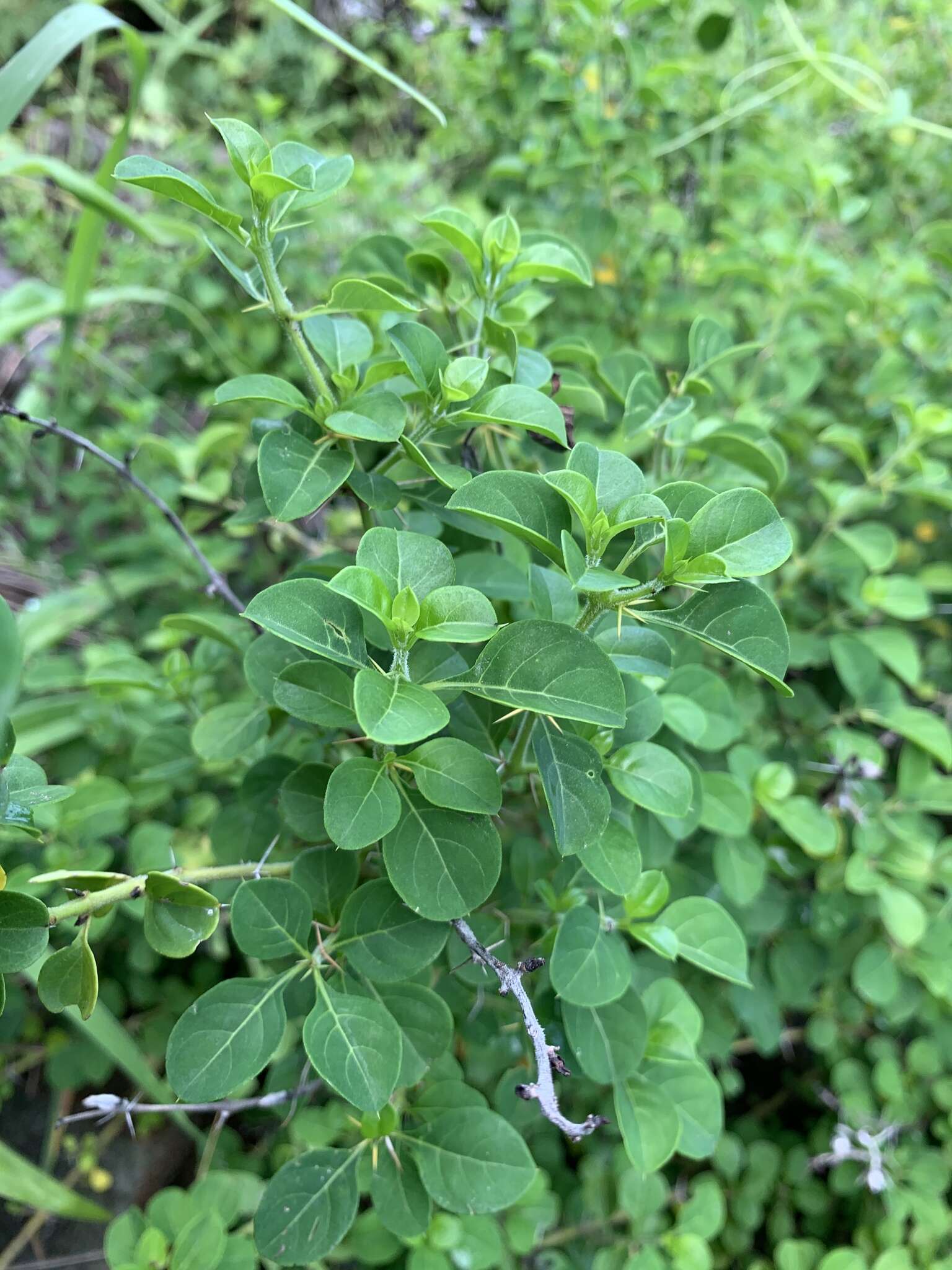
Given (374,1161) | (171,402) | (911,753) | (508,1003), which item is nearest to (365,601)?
(374,1161)

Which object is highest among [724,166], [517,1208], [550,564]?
[724,166]

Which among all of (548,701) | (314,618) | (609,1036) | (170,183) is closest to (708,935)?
(609,1036)

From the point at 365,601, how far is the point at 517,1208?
0.96 meters

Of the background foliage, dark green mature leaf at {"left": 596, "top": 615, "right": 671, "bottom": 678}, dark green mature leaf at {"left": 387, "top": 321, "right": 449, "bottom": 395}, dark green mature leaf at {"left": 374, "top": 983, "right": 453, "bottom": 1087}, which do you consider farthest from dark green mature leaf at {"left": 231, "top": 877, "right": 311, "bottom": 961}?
dark green mature leaf at {"left": 387, "top": 321, "right": 449, "bottom": 395}

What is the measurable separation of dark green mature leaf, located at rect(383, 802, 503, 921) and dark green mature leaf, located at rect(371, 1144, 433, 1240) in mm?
309

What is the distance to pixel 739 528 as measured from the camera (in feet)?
1.93

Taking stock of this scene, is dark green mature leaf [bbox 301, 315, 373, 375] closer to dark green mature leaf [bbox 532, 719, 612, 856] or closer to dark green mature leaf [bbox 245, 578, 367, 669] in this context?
dark green mature leaf [bbox 245, 578, 367, 669]

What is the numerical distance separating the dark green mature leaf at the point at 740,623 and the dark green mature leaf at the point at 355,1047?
37 cm

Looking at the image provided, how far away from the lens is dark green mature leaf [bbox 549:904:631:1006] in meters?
0.69

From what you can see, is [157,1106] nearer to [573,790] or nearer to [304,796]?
[304,796]

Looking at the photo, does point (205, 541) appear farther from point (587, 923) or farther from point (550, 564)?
point (587, 923)

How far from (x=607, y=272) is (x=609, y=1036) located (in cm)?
144

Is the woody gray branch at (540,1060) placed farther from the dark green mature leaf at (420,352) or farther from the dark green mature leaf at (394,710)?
the dark green mature leaf at (420,352)

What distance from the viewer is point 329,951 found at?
0.69 m
